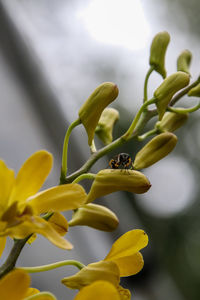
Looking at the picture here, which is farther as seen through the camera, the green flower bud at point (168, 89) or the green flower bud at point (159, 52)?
the green flower bud at point (159, 52)

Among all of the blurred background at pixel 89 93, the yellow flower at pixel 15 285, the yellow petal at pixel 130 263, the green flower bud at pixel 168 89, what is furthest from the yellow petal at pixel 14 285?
the blurred background at pixel 89 93

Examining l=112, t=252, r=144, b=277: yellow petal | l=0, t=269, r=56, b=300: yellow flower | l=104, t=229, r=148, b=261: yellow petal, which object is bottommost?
l=112, t=252, r=144, b=277: yellow petal

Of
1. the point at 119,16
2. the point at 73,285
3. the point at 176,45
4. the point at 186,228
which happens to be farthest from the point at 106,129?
the point at 186,228

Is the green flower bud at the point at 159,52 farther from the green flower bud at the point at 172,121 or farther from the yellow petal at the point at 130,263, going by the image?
the yellow petal at the point at 130,263

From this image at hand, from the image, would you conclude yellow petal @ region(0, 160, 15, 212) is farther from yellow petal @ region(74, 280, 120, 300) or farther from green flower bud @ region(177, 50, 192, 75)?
green flower bud @ region(177, 50, 192, 75)

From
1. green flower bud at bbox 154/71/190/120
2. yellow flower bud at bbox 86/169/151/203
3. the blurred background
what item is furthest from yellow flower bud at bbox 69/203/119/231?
the blurred background

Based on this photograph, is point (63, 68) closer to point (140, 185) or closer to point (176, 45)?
point (176, 45)
